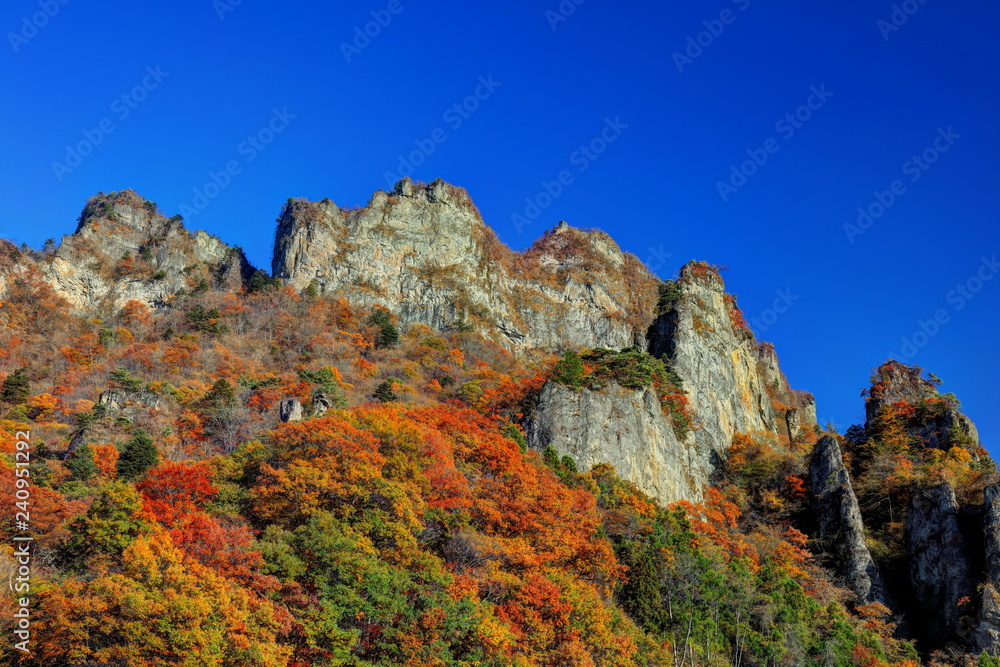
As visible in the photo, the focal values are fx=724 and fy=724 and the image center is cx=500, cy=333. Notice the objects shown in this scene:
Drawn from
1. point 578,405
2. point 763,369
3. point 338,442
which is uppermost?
point 763,369

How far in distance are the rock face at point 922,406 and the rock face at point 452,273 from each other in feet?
92.5

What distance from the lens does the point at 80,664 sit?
2059cm

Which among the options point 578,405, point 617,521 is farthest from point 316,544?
point 578,405

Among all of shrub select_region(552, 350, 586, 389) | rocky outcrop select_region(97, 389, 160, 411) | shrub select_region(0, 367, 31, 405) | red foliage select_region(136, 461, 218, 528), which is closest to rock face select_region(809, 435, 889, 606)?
shrub select_region(552, 350, 586, 389)

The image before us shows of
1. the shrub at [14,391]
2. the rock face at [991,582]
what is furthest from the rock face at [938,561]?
the shrub at [14,391]

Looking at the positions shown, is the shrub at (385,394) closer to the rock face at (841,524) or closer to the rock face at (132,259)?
the rock face at (841,524)

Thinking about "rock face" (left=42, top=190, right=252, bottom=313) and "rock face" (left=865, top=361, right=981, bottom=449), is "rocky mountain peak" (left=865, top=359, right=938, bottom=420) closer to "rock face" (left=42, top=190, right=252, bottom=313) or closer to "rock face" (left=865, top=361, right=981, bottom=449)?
"rock face" (left=865, top=361, right=981, bottom=449)

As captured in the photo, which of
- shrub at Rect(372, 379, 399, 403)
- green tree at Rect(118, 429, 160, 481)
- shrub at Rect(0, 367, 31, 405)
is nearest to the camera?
green tree at Rect(118, 429, 160, 481)

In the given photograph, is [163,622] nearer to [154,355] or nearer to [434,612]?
[434,612]

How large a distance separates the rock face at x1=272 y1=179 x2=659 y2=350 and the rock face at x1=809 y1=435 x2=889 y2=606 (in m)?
33.2

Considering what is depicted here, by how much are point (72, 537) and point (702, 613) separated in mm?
26245

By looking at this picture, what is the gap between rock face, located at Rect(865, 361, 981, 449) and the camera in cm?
5041

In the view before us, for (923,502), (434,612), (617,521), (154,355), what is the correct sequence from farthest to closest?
(154,355) → (923,502) → (617,521) → (434,612)

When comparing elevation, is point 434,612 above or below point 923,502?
below
